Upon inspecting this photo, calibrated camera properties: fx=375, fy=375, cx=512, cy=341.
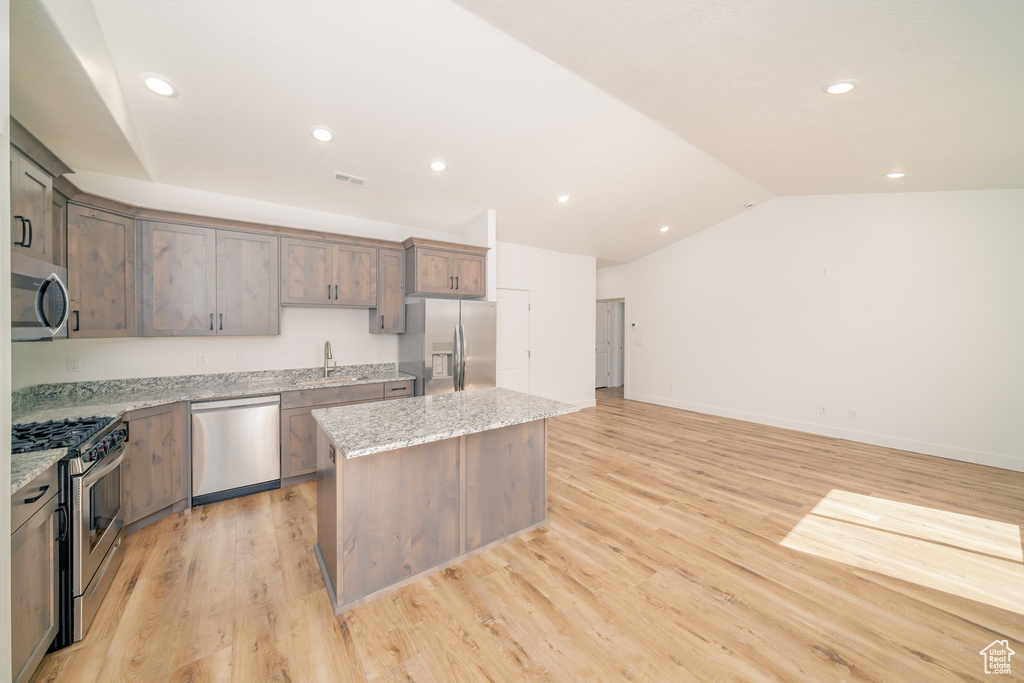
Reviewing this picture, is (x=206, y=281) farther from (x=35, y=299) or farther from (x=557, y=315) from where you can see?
(x=557, y=315)

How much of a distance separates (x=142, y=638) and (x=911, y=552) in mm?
4471

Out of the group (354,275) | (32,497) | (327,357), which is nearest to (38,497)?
(32,497)

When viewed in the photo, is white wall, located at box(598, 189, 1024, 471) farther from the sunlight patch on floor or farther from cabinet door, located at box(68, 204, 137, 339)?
cabinet door, located at box(68, 204, 137, 339)

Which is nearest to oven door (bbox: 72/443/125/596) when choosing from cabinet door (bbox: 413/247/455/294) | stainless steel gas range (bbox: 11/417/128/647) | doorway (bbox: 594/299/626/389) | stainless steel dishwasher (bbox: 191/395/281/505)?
stainless steel gas range (bbox: 11/417/128/647)

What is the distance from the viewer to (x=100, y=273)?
278 centimetres

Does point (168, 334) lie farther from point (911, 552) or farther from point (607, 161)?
point (911, 552)

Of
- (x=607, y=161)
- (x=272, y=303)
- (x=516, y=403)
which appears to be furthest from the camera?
(x=607, y=161)

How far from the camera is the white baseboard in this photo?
157 inches

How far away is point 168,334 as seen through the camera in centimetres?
317

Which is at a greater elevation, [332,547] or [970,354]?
[970,354]

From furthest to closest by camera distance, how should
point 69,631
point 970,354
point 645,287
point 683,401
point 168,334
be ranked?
point 645,287 → point 683,401 → point 970,354 → point 168,334 → point 69,631

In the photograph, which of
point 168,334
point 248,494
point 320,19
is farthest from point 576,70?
point 248,494

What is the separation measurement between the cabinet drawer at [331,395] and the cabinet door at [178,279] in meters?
0.89

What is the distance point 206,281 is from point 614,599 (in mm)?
3993
